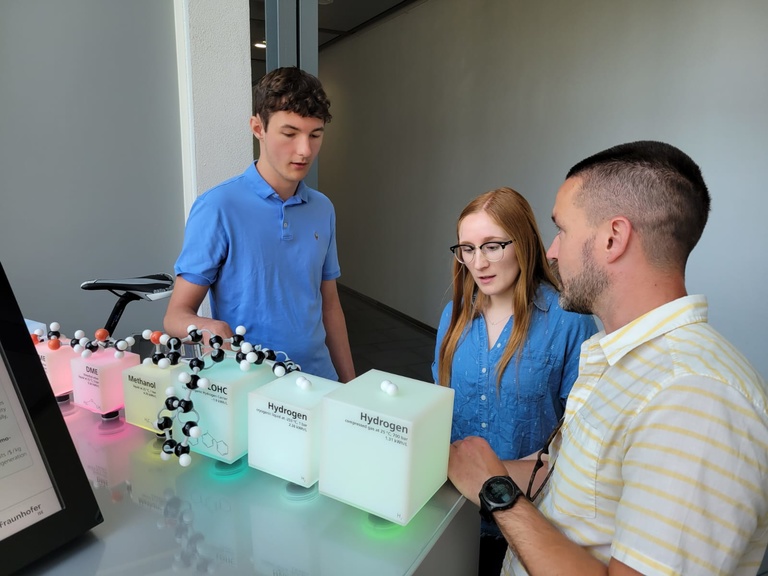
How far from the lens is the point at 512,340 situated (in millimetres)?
1554

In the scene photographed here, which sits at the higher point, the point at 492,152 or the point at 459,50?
the point at 459,50

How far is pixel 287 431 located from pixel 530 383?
94cm

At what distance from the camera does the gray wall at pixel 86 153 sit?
1.92m

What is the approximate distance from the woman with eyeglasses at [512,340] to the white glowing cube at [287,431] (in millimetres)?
857

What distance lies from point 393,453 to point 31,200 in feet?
6.34

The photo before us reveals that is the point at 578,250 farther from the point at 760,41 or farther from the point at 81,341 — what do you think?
the point at 760,41

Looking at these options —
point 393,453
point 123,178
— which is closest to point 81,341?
point 393,453

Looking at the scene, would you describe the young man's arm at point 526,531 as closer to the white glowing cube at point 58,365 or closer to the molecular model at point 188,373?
the molecular model at point 188,373

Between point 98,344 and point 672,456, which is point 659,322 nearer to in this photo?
point 672,456

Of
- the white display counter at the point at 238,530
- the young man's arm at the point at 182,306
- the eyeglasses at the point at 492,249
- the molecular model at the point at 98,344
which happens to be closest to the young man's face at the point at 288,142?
the young man's arm at the point at 182,306

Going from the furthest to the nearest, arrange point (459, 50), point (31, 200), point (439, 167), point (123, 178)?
point (439, 167), point (459, 50), point (123, 178), point (31, 200)

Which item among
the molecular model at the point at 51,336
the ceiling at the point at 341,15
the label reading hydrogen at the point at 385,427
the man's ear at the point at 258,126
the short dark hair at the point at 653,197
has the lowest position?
the molecular model at the point at 51,336

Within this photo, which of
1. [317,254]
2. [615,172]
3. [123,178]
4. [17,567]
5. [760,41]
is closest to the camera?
[17,567]

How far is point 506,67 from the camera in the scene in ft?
14.7
